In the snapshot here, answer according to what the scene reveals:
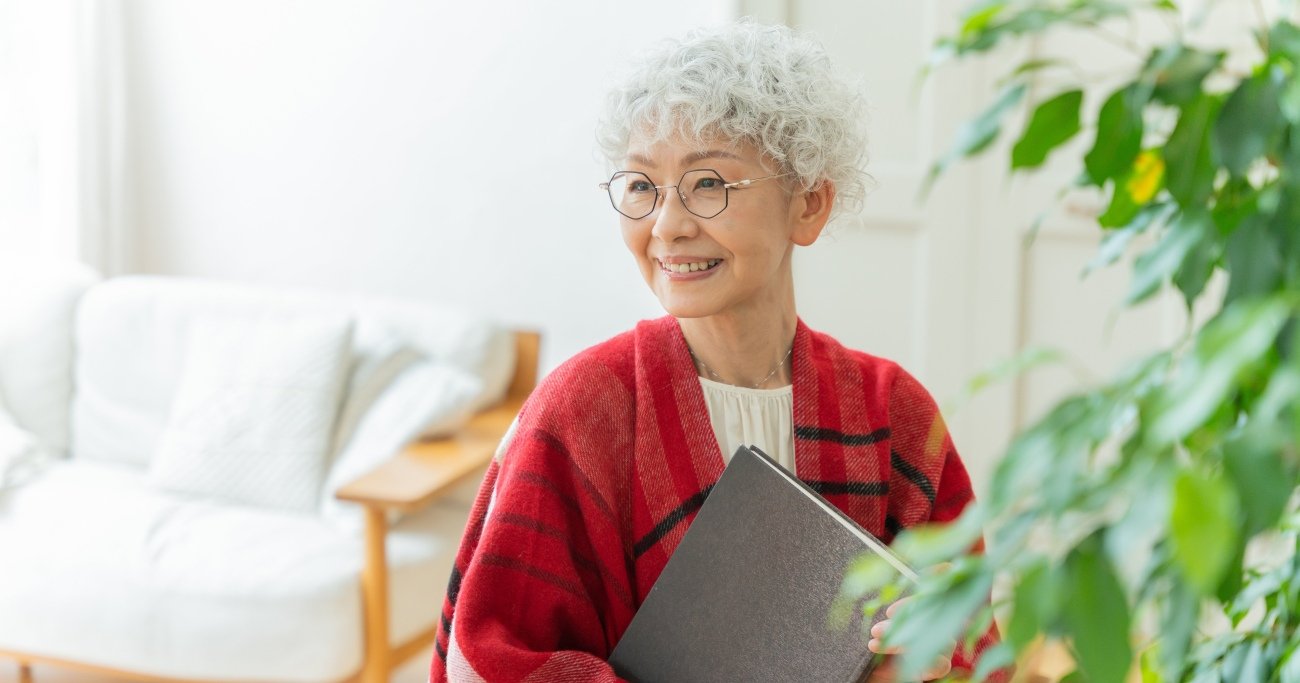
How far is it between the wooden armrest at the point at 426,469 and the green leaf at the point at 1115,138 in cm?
207

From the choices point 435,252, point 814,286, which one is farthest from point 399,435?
point 814,286

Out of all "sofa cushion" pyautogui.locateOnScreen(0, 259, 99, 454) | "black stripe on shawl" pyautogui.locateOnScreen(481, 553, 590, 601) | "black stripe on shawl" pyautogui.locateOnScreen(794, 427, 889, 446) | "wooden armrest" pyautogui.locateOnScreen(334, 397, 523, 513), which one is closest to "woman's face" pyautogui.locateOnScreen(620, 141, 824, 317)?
"black stripe on shawl" pyautogui.locateOnScreen(794, 427, 889, 446)

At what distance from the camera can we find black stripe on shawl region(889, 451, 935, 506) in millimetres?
1443

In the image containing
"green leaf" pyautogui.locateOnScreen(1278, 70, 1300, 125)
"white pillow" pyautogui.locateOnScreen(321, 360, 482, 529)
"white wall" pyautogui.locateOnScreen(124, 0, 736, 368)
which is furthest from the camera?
"white wall" pyautogui.locateOnScreen(124, 0, 736, 368)

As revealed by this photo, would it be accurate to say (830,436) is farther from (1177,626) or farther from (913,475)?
(1177,626)

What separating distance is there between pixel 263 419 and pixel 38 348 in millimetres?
735

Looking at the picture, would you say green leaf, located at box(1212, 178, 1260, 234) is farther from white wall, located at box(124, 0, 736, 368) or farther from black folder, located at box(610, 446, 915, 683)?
white wall, located at box(124, 0, 736, 368)

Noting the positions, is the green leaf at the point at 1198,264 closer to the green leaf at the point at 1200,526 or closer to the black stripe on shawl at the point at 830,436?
the green leaf at the point at 1200,526

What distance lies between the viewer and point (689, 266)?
1369 millimetres

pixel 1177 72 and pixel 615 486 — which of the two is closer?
pixel 1177 72

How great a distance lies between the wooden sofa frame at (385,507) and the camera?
254 cm

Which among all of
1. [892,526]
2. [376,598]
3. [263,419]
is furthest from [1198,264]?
[263,419]

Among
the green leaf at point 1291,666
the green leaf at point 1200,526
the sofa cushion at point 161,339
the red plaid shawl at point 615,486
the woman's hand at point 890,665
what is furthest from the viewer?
the sofa cushion at point 161,339

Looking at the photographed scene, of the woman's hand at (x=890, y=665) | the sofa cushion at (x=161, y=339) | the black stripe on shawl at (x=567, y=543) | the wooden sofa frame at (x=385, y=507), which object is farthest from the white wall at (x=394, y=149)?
the woman's hand at (x=890, y=665)
